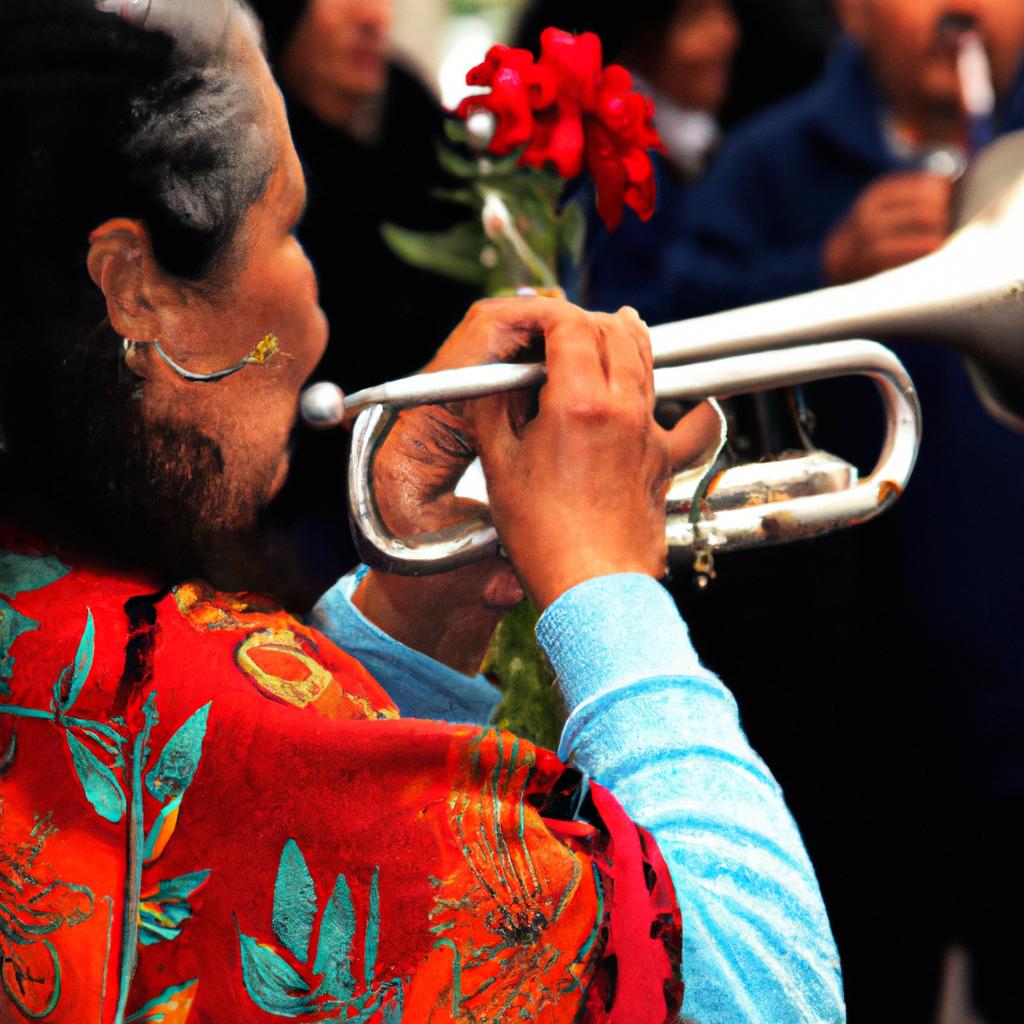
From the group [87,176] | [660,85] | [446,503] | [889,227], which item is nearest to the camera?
[87,176]

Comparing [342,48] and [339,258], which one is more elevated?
[342,48]

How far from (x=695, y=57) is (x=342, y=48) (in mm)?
1094

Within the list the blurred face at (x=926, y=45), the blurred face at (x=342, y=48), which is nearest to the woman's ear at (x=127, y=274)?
the blurred face at (x=342, y=48)

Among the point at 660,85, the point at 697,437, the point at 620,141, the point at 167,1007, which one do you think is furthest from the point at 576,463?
the point at 660,85

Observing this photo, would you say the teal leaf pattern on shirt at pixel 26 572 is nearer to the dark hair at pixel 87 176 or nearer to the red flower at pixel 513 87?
the dark hair at pixel 87 176

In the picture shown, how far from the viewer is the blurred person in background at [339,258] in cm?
77

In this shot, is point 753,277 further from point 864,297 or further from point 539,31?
point 539,31

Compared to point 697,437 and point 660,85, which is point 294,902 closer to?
point 697,437

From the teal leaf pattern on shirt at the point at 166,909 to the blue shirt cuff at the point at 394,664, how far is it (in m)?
0.16

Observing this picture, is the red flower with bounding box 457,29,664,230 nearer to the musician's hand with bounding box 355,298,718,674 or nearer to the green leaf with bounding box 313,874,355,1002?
the musician's hand with bounding box 355,298,718,674

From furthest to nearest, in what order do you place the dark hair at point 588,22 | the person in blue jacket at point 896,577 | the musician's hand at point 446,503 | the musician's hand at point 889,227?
the musician's hand at point 889,227, the person in blue jacket at point 896,577, the dark hair at point 588,22, the musician's hand at point 446,503

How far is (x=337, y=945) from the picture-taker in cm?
70

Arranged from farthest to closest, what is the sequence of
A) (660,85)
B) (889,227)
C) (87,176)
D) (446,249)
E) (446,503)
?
(660,85)
(889,227)
(446,249)
(446,503)
(87,176)

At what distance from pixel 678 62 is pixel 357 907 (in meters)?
1.35
